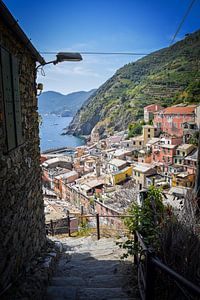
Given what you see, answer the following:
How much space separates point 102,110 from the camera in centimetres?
9138

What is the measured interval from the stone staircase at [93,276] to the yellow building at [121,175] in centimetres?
2312

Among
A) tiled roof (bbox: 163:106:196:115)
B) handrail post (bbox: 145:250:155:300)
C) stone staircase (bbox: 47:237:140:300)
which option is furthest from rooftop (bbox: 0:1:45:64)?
tiled roof (bbox: 163:106:196:115)

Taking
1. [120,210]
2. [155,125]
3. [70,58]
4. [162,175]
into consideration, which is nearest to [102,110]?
[155,125]

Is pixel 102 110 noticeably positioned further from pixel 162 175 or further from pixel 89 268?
pixel 89 268

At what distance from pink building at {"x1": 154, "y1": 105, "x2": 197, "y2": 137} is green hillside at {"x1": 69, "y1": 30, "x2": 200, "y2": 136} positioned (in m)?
6.90

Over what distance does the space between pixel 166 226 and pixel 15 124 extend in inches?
83.6

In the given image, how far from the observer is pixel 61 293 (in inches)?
107

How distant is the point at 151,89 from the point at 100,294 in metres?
73.8

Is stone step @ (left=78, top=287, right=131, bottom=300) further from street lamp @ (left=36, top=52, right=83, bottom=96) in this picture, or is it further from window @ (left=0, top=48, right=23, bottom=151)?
street lamp @ (left=36, top=52, right=83, bottom=96)

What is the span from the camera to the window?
237cm

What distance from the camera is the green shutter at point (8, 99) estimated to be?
237cm

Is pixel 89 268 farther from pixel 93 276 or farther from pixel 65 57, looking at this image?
pixel 65 57

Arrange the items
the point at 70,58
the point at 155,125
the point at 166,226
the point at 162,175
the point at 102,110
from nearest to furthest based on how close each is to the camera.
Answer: the point at 166,226 < the point at 70,58 < the point at 162,175 < the point at 155,125 < the point at 102,110

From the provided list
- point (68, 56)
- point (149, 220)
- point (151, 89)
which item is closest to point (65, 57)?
point (68, 56)
